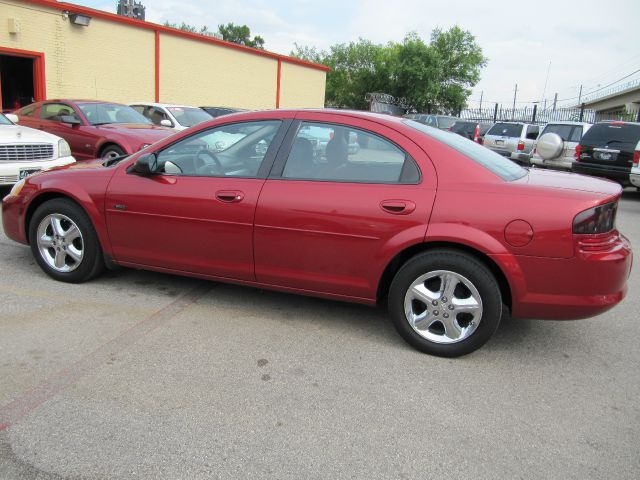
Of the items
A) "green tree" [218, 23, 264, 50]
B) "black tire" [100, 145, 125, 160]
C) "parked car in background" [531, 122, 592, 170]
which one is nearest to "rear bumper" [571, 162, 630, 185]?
"parked car in background" [531, 122, 592, 170]

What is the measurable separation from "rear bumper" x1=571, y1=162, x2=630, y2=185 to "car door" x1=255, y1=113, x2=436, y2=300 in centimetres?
930

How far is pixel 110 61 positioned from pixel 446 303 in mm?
16906

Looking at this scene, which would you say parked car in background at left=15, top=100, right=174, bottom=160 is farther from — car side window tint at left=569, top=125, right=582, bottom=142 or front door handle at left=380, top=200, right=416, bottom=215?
car side window tint at left=569, top=125, right=582, bottom=142

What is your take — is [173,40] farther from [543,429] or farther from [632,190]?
[543,429]

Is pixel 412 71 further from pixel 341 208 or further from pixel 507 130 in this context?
pixel 341 208

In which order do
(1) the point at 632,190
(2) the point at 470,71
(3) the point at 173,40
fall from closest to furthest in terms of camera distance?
(1) the point at 632,190, (3) the point at 173,40, (2) the point at 470,71

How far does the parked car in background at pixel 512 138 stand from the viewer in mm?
16453

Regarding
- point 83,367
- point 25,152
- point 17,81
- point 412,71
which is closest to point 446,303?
point 83,367

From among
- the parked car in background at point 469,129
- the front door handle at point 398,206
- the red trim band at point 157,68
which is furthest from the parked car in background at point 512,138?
the front door handle at point 398,206

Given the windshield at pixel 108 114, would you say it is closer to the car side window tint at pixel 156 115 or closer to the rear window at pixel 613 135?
the car side window tint at pixel 156 115

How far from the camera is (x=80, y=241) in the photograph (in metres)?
4.56

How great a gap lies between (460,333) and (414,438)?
39.0 inches

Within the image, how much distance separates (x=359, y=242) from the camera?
3568mm

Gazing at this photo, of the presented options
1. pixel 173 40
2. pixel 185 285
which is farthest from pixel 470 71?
pixel 185 285
